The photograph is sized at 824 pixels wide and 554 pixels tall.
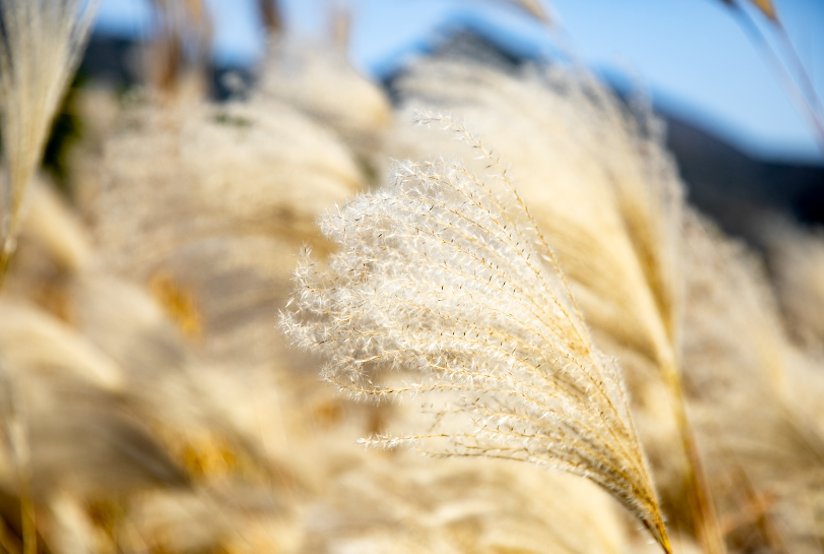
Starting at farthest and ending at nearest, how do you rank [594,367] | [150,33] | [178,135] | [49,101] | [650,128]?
[150,33], [178,135], [650,128], [49,101], [594,367]

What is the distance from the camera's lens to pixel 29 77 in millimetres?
1288

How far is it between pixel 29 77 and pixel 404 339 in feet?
3.20

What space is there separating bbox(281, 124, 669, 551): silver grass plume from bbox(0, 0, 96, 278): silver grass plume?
30.8 inches

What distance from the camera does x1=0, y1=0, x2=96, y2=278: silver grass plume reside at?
1.25m

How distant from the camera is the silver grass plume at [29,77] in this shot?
1.25 meters

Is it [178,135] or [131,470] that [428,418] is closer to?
[131,470]

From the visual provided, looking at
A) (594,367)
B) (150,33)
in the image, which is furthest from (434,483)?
(150,33)

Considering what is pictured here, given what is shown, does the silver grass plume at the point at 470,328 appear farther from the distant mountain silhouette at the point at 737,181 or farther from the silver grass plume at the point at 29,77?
the distant mountain silhouette at the point at 737,181

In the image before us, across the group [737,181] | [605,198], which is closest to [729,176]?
[737,181]

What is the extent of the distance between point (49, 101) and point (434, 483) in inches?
38.7

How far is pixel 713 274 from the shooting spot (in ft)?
6.28

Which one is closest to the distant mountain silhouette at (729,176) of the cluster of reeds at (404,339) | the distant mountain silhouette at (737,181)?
the distant mountain silhouette at (737,181)

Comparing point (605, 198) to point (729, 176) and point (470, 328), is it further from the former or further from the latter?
point (729, 176)

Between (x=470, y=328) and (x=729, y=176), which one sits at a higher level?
(x=470, y=328)
